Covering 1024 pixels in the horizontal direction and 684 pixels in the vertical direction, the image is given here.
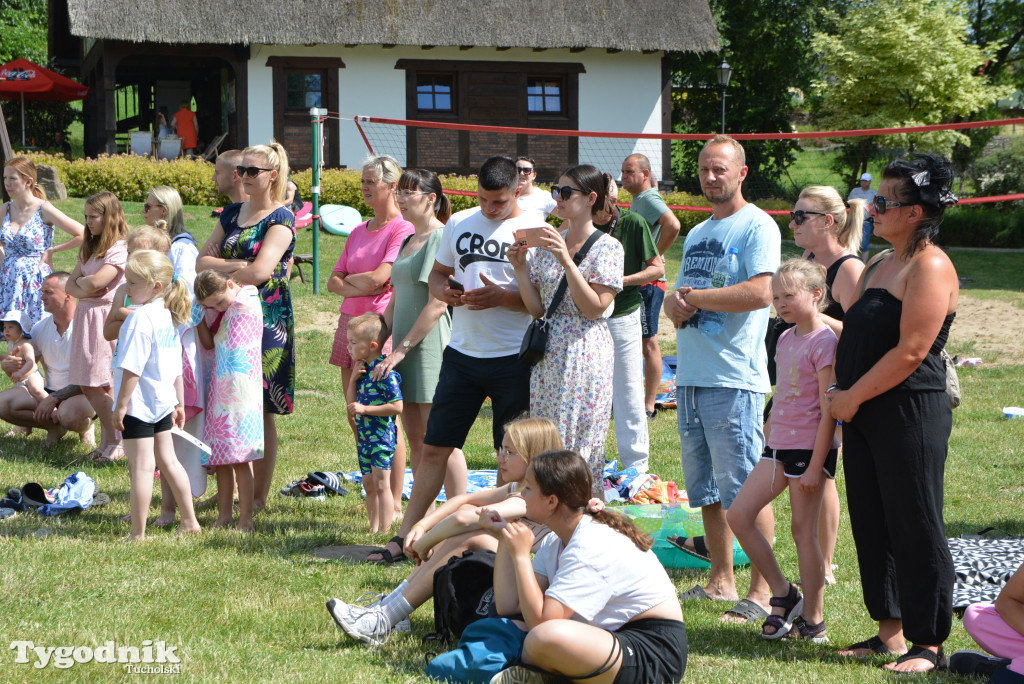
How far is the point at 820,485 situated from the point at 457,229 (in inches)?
82.3

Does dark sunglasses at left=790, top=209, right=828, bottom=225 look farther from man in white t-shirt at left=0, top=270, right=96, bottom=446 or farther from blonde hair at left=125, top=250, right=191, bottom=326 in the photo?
man in white t-shirt at left=0, top=270, right=96, bottom=446

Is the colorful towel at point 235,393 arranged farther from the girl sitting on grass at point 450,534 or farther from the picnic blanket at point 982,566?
the picnic blanket at point 982,566

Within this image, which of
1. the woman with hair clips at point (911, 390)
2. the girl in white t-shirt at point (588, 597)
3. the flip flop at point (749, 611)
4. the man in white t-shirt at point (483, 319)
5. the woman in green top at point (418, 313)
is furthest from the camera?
the woman in green top at point (418, 313)

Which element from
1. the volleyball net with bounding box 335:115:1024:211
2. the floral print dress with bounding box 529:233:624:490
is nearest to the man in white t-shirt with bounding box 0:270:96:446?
the floral print dress with bounding box 529:233:624:490

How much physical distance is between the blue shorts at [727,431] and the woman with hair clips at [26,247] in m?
6.58

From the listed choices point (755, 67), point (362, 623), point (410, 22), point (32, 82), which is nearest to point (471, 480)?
point (362, 623)

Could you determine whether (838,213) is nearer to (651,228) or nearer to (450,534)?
(450,534)

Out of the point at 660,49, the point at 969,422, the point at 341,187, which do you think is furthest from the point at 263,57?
the point at 969,422

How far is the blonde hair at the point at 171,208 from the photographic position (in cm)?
707

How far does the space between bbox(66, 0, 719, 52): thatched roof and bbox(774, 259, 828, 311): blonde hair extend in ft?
67.2

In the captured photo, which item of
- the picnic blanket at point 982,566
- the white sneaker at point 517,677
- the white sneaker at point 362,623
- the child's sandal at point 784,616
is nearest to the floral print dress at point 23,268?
the white sneaker at point 362,623

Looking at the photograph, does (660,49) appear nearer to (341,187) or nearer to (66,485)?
(341,187)

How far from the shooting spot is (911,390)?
3814mm

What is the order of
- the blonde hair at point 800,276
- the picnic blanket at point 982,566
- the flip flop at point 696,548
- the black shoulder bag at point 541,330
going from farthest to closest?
A: the flip flop at point 696,548 → the picnic blanket at point 982,566 → the black shoulder bag at point 541,330 → the blonde hair at point 800,276
